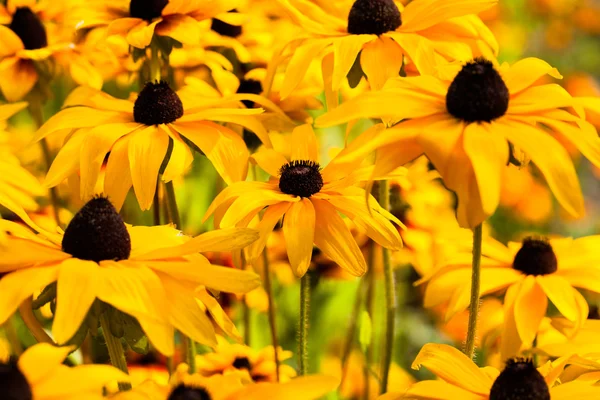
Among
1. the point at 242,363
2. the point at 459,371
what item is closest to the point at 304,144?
the point at 242,363

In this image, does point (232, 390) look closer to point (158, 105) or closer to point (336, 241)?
point (336, 241)

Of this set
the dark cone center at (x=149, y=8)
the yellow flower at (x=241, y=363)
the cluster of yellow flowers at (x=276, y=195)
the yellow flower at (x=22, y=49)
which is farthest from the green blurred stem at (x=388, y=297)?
the yellow flower at (x=22, y=49)

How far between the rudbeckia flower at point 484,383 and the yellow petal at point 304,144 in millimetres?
294

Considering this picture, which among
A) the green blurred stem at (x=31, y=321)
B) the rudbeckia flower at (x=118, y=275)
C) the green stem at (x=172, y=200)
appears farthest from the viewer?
the green stem at (x=172, y=200)

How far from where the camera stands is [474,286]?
29.5 inches

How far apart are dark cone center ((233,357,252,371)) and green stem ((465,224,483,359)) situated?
337 millimetres

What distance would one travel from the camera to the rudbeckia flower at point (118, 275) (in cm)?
61

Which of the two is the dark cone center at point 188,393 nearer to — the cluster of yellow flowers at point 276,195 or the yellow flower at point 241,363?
the cluster of yellow flowers at point 276,195

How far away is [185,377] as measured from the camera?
2.21 ft

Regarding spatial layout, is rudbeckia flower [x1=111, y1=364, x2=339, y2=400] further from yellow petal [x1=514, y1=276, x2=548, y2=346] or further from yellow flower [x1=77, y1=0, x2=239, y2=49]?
yellow flower [x1=77, y1=0, x2=239, y2=49]

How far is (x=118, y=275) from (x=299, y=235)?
0.22 m

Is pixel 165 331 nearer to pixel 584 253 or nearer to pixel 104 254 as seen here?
pixel 104 254

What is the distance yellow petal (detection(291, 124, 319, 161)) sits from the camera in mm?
983

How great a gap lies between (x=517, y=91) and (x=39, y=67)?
2.06 feet
